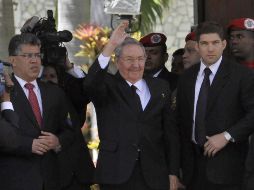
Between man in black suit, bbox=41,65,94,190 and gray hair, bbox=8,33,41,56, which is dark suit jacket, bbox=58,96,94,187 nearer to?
man in black suit, bbox=41,65,94,190

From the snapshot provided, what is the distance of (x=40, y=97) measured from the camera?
5.19 m

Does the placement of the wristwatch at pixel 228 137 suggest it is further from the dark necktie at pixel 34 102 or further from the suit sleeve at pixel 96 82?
the dark necktie at pixel 34 102

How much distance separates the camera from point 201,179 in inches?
202

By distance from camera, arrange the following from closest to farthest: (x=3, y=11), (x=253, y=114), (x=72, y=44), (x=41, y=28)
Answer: (x=253, y=114)
(x=41, y=28)
(x=72, y=44)
(x=3, y=11)

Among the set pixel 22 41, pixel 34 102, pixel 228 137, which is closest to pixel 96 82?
pixel 34 102

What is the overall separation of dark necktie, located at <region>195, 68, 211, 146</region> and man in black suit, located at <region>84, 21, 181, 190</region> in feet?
0.57

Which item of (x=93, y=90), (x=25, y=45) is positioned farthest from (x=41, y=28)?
(x=93, y=90)

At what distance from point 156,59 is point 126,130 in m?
1.40

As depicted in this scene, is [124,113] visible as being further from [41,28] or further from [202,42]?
[41,28]

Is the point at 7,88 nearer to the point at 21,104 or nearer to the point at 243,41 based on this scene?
the point at 21,104

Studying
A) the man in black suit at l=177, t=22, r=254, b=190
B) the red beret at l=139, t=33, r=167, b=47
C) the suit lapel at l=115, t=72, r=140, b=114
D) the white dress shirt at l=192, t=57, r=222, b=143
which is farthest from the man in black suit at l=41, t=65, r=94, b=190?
the red beret at l=139, t=33, r=167, b=47

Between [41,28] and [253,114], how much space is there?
5.73 ft

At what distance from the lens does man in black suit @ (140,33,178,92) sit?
6.21 meters

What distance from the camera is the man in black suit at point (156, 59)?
621 cm
